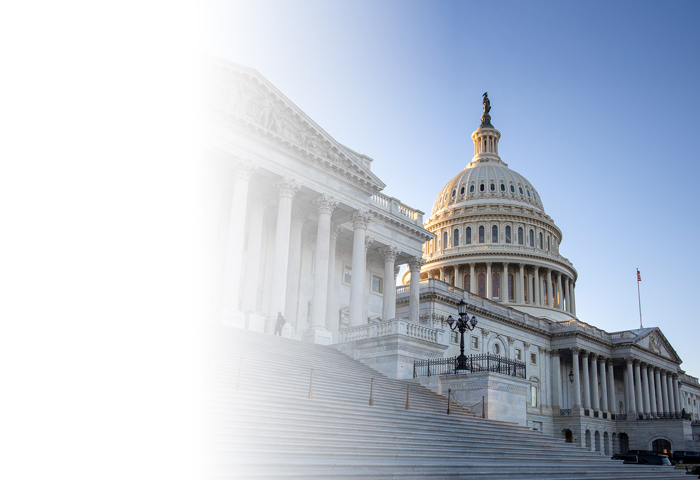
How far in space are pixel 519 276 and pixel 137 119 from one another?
71448 mm

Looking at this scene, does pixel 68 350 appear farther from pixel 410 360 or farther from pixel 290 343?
pixel 410 360

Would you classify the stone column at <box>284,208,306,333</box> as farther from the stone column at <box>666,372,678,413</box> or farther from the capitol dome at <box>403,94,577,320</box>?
the stone column at <box>666,372,678,413</box>

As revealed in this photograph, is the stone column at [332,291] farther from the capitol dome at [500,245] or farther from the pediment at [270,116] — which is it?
the capitol dome at [500,245]

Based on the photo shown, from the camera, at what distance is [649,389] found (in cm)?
8550

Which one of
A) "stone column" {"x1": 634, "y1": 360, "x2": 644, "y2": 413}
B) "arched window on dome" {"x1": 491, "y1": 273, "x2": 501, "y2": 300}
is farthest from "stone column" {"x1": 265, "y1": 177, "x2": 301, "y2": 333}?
"stone column" {"x1": 634, "y1": 360, "x2": 644, "y2": 413}

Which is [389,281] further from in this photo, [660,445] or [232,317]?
[660,445]

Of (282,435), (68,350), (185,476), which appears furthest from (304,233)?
(185,476)

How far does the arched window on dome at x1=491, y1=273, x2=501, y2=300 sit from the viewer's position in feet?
294

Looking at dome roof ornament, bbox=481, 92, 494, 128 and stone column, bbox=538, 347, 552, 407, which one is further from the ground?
dome roof ornament, bbox=481, 92, 494, 128

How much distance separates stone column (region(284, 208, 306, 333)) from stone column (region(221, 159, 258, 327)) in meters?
6.62

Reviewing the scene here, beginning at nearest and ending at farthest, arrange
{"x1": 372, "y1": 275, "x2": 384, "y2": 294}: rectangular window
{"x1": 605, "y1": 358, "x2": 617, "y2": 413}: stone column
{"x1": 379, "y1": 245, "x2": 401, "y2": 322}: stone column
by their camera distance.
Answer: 1. {"x1": 379, "y1": 245, "x2": 401, "y2": 322}: stone column
2. {"x1": 372, "y1": 275, "x2": 384, "y2": 294}: rectangular window
3. {"x1": 605, "y1": 358, "x2": 617, "y2": 413}: stone column

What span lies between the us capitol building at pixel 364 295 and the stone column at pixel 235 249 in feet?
0.21

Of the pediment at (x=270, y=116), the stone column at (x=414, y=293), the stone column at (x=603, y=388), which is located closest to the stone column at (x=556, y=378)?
the stone column at (x=603, y=388)

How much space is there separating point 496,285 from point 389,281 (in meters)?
50.8
